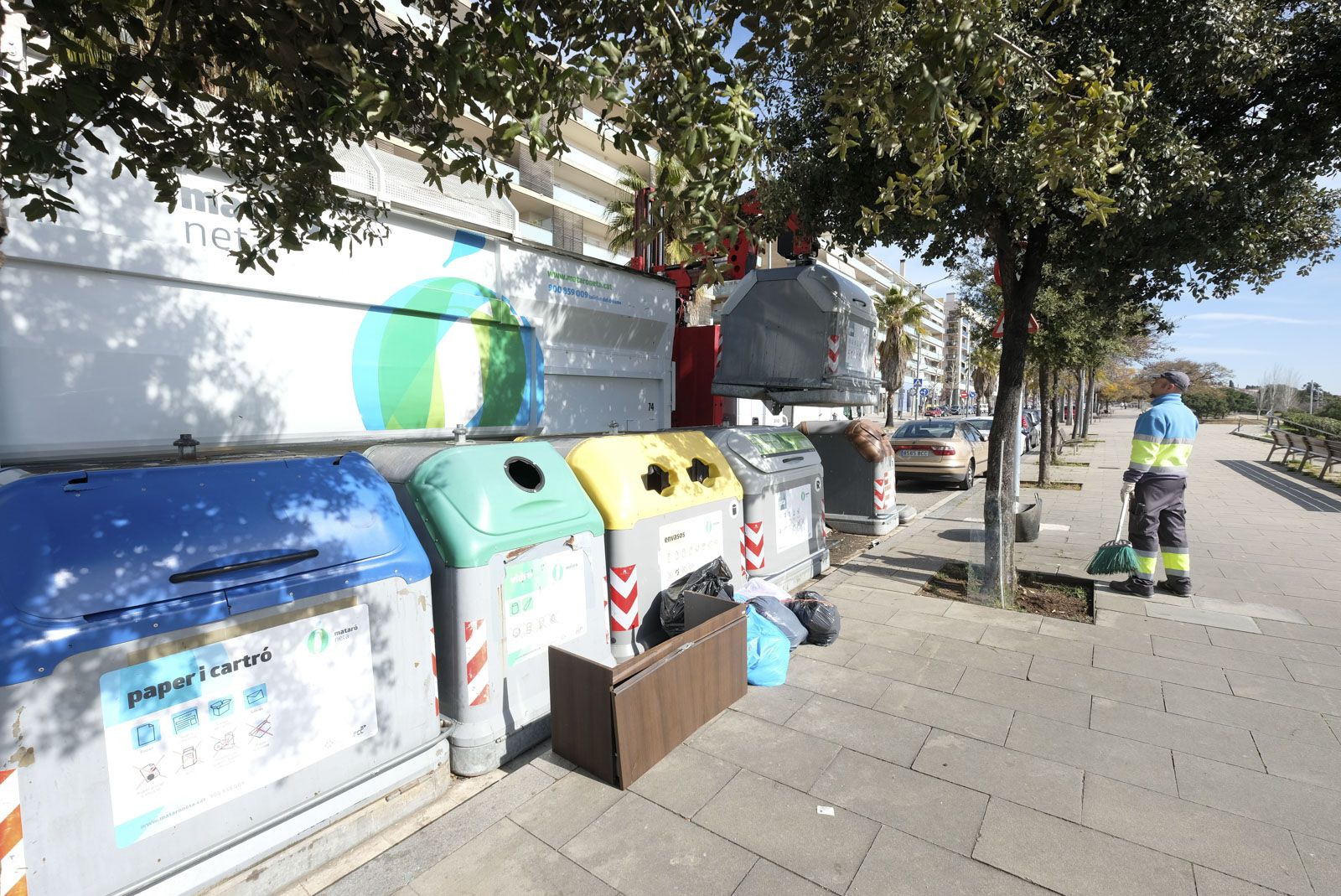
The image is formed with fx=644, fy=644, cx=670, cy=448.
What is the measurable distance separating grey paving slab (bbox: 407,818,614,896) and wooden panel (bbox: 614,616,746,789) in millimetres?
476

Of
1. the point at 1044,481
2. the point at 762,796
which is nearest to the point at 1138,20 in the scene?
the point at 762,796

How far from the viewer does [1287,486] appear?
40.7 ft

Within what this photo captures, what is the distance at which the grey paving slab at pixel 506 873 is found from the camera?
2.23m

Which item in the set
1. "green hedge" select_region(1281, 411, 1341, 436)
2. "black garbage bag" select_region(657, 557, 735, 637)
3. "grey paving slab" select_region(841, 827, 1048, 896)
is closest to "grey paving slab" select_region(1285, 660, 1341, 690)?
"grey paving slab" select_region(841, 827, 1048, 896)

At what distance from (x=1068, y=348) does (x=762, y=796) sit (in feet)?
39.8

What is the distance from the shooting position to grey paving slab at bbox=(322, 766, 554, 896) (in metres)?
2.28

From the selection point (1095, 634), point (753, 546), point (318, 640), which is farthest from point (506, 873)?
point (1095, 634)

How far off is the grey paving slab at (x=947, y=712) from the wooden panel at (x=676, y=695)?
0.85m

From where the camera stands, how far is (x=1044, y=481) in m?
12.6

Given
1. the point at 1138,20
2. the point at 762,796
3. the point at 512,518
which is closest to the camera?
the point at 762,796

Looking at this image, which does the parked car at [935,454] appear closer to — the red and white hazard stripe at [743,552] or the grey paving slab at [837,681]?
the red and white hazard stripe at [743,552]

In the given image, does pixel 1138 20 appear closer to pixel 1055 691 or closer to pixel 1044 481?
pixel 1055 691

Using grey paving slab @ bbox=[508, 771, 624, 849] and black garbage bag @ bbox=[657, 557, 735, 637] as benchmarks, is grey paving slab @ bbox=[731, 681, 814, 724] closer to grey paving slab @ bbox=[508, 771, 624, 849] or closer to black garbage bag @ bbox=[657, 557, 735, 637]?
black garbage bag @ bbox=[657, 557, 735, 637]

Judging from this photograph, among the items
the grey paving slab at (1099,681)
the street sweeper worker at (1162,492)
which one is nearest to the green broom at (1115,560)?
the street sweeper worker at (1162,492)
